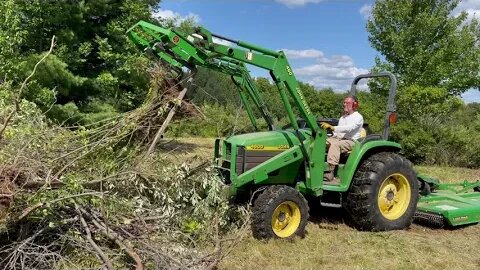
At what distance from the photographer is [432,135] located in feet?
55.5

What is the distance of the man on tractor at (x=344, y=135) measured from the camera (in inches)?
279

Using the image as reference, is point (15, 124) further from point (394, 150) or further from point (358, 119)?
point (394, 150)

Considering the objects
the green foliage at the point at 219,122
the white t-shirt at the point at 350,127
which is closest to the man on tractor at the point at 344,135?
the white t-shirt at the point at 350,127

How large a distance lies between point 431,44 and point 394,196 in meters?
11.5

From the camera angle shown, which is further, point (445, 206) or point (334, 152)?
point (445, 206)

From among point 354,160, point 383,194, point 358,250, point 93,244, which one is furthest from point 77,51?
point 93,244

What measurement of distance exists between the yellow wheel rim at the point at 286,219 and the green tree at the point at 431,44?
469 inches

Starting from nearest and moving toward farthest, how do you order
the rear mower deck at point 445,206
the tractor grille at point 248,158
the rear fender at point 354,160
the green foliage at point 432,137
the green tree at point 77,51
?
the tractor grille at point 248,158 < the rear fender at point 354,160 < the rear mower deck at point 445,206 < the green tree at point 77,51 < the green foliage at point 432,137

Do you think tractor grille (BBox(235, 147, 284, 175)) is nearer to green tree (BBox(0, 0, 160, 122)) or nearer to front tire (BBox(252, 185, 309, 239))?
front tire (BBox(252, 185, 309, 239))

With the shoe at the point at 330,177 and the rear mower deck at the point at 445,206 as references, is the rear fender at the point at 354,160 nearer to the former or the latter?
the shoe at the point at 330,177

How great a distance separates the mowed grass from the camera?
571 centimetres

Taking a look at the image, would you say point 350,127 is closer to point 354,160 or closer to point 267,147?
point 354,160

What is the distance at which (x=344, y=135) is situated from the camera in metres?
7.35

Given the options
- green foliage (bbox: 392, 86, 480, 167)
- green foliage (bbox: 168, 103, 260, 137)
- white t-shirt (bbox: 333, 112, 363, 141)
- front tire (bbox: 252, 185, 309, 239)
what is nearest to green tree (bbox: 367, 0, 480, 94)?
green foliage (bbox: 392, 86, 480, 167)
